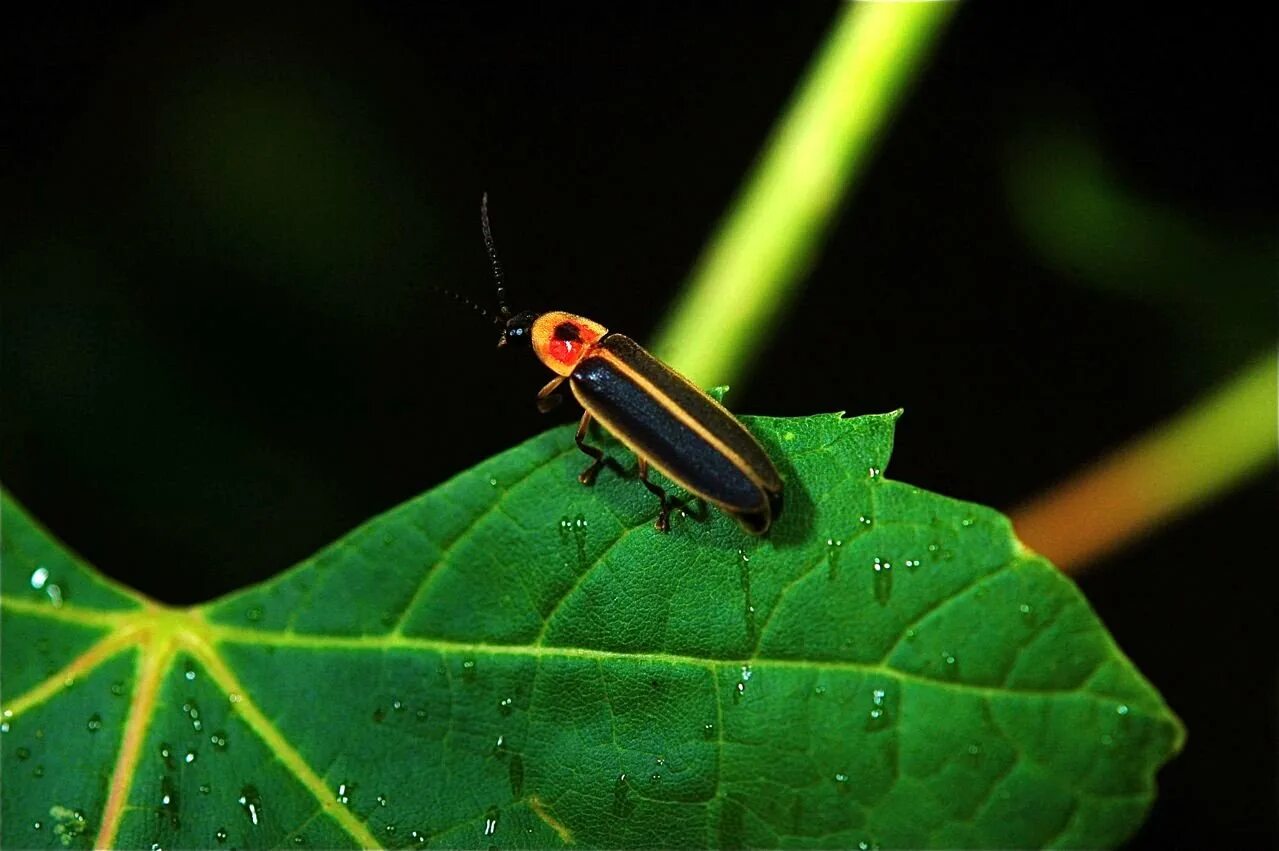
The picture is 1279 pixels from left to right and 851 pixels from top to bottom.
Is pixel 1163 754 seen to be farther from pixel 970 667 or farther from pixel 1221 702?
pixel 1221 702

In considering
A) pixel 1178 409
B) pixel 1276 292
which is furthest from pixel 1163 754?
pixel 1276 292

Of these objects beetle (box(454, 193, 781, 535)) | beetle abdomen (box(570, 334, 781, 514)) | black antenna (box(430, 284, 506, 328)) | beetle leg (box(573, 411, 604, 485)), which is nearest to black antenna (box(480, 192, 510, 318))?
black antenna (box(430, 284, 506, 328))

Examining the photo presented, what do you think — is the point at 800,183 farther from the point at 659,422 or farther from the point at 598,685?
the point at 598,685

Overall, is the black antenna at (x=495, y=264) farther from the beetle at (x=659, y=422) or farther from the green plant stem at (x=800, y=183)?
the green plant stem at (x=800, y=183)

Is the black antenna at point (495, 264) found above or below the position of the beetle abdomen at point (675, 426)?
above

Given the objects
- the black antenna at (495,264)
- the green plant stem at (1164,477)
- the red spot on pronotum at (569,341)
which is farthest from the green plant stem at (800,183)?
the green plant stem at (1164,477)

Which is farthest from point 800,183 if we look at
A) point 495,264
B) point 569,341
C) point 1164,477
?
point 1164,477
